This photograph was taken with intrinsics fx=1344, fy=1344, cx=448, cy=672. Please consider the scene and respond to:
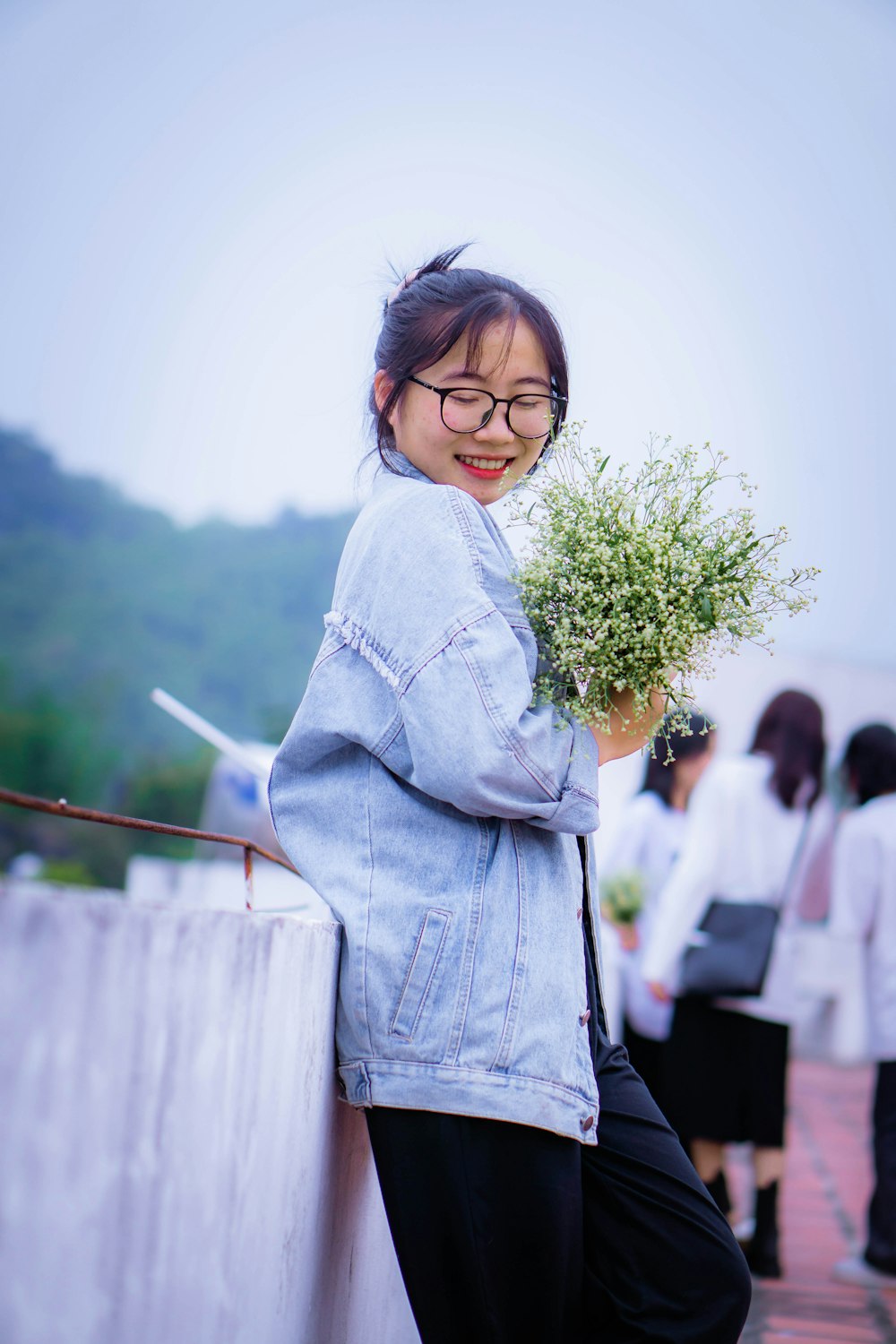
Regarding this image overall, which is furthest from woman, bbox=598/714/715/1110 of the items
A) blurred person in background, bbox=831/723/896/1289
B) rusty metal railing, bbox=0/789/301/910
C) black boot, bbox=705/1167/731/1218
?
rusty metal railing, bbox=0/789/301/910

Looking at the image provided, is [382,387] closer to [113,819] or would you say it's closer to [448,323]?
[448,323]

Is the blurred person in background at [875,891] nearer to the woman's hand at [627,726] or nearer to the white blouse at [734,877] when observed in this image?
the white blouse at [734,877]

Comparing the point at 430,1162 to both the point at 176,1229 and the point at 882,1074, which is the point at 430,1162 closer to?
the point at 176,1229

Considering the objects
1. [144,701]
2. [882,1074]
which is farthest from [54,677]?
[882,1074]

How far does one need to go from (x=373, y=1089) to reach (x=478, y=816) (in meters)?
0.37

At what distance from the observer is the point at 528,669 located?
1825 mm

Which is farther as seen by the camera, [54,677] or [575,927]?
[54,677]

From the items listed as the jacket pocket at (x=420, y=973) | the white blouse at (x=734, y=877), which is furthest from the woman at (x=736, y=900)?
the jacket pocket at (x=420, y=973)

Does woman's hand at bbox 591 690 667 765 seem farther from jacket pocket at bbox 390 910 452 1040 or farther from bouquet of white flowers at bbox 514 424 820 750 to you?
jacket pocket at bbox 390 910 452 1040

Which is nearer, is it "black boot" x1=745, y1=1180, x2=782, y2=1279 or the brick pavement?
the brick pavement

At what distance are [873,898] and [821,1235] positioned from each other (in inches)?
57.5

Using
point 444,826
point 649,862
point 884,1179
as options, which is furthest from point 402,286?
point 649,862

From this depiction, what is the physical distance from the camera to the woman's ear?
2.15 m

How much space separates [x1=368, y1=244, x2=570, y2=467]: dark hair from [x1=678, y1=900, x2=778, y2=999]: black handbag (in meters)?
3.14
